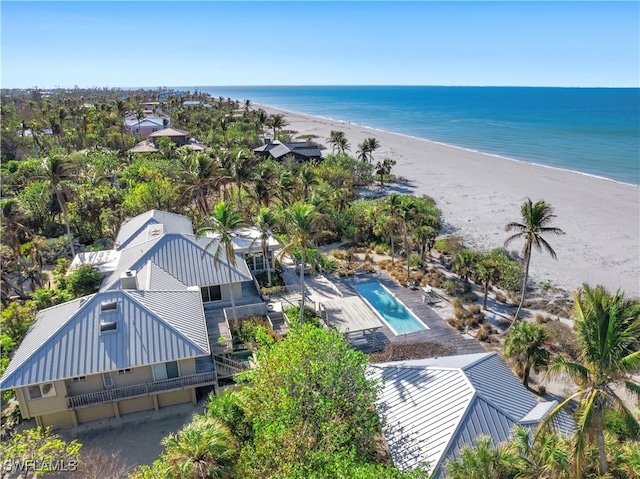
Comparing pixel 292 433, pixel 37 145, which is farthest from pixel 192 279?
pixel 37 145

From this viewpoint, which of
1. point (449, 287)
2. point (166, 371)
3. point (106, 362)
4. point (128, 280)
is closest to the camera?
point (106, 362)

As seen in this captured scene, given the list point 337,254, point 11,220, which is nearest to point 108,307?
point 11,220

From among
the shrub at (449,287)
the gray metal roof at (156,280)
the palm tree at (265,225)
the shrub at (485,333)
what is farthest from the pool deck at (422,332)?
the gray metal roof at (156,280)

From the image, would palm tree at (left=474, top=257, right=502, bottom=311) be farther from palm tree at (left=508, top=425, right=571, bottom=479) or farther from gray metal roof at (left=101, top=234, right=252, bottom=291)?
palm tree at (left=508, top=425, right=571, bottom=479)

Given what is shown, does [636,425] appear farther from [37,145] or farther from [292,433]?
[37,145]

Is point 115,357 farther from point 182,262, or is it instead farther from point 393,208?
point 393,208

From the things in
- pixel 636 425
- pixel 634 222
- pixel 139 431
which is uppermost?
pixel 636 425

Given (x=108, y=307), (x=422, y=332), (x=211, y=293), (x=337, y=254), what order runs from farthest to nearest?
1. (x=337, y=254)
2. (x=211, y=293)
3. (x=422, y=332)
4. (x=108, y=307)
